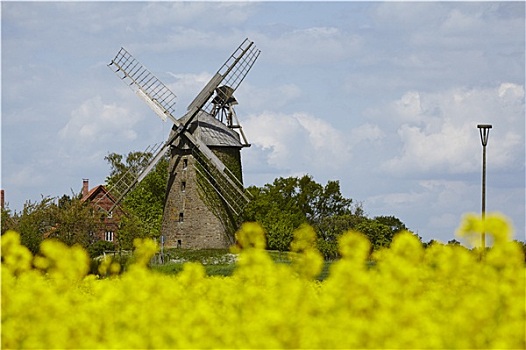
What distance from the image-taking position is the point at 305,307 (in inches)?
396

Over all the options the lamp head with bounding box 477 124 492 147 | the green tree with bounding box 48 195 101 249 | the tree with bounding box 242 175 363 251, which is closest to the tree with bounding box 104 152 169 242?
the tree with bounding box 242 175 363 251

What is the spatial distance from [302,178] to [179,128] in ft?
61.1

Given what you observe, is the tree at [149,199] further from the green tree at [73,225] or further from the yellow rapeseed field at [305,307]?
the yellow rapeseed field at [305,307]

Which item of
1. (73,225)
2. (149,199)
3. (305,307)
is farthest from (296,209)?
(305,307)

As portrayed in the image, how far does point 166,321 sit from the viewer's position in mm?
10125

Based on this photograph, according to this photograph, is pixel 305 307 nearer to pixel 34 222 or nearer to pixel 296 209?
pixel 34 222

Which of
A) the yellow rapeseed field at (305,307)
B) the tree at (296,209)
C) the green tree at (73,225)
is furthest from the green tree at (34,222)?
the yellow rapeseed field at (305,307)

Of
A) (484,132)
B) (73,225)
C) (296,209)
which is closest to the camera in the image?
(484,132)

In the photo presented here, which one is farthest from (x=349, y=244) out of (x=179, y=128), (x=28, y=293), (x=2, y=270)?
(x=179, y=128)

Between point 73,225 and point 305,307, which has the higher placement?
point 73,225

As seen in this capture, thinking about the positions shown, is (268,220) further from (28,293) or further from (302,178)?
(28,293)

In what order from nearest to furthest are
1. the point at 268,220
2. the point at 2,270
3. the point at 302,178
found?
the point at 2,270 → the point at 268,220 → the point at 302,178

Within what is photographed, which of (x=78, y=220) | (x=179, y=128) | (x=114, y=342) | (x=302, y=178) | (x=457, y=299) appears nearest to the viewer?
(x=114, y=342)

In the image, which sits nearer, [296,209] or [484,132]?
[484,132]
